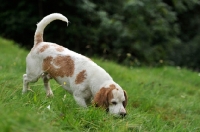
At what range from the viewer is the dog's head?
438 cm

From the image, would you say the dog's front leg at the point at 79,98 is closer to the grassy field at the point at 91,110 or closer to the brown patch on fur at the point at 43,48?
the grassy field at the point at 91,110

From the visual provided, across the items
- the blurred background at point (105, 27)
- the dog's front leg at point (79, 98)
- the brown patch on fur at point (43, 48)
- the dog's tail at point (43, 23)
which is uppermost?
the dog's tail at point (43, 23)

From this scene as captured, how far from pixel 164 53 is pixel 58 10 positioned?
15.0 ft

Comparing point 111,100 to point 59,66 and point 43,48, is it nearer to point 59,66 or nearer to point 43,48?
point 59,66

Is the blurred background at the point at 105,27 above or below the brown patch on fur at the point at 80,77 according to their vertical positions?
below

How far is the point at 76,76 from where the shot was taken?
4852 mm

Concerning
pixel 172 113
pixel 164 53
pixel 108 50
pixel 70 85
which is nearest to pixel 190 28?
pixel 164 53

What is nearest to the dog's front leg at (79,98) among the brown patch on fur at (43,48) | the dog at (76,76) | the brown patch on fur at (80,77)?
the dog at (76,76)

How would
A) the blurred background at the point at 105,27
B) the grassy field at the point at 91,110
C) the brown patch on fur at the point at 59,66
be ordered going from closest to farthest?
the grassy field at the point at 91,110
the brown patch on fur at the point at 59,66
the blurred background at the point at 105,27

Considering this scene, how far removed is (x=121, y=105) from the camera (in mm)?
4445

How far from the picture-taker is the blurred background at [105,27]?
44.7 ft

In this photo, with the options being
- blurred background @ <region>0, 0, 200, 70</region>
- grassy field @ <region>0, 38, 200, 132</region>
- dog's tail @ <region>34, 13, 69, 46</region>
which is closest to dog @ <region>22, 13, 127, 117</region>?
dog's tail @ <region>34, 13, 69, 46</region>

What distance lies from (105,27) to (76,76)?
8.53 m

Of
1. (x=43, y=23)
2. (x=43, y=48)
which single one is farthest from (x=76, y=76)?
(x=43, y=23)
